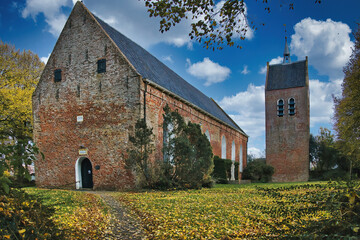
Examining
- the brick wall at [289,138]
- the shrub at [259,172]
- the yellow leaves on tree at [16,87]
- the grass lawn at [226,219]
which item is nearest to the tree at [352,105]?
the brick wall at [289,138]

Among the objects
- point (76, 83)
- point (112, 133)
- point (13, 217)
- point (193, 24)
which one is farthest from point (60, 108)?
point (13, 217)

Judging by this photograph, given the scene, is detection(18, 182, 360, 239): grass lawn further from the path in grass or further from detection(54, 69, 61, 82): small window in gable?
detection(54, 69, 61, 82): small window in gable

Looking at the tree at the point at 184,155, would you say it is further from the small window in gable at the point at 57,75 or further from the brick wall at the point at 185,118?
the small window in gable at the point at 57,75

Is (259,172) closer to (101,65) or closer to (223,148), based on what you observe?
(223,148)

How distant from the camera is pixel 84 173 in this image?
1794 cm

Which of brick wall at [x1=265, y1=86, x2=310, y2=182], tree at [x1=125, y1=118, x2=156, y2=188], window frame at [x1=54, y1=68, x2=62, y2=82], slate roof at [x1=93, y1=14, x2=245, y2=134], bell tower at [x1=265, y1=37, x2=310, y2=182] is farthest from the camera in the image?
bell tower at [x1=265, y1=37, x2=310, y2=182]

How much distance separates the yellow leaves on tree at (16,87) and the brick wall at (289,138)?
→ 29.7m

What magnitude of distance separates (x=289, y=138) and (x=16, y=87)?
107 feet

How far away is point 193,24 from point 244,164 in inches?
1424

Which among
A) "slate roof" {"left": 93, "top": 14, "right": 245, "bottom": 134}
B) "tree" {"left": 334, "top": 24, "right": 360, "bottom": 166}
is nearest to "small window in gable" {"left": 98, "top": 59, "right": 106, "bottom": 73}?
"slate roof" {"left": 93, "top": 14, "right": 245, "bottom": 134}

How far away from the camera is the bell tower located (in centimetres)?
3666

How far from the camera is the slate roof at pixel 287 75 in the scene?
127 feet

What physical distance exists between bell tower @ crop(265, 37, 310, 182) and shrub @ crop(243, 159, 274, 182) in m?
1.67

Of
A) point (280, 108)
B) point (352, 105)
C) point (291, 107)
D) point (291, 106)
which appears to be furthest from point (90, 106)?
point (291, 106)
